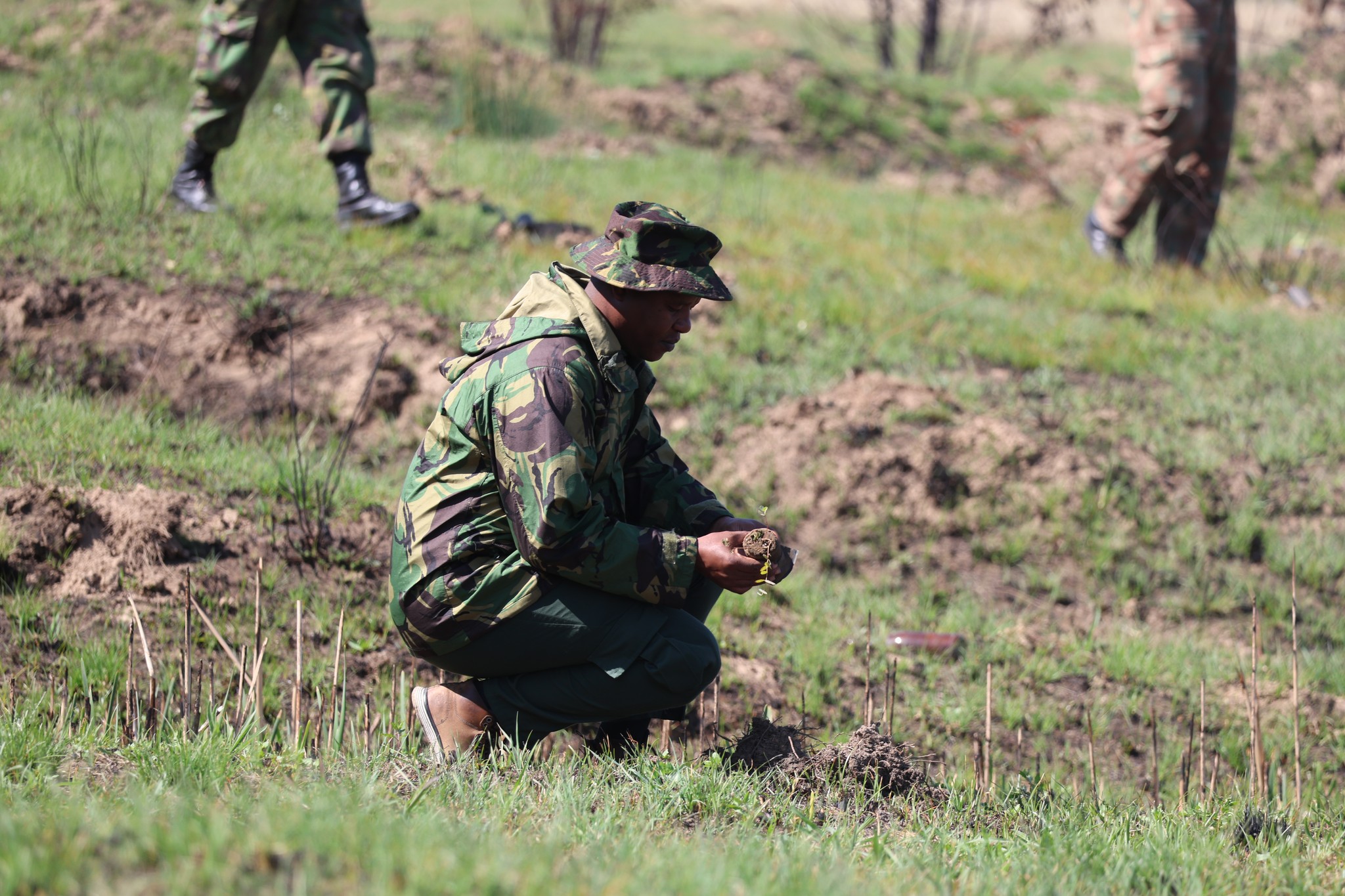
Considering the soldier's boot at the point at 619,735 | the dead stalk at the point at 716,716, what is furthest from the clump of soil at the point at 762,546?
the soldier's boot at the point at 619,735

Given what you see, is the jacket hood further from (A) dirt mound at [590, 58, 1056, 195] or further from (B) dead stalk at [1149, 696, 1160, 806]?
(A) dirt mound at [590, 58, 1056, 195]

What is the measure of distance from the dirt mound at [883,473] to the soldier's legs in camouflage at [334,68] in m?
2.60

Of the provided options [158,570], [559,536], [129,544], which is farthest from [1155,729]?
[129,544]

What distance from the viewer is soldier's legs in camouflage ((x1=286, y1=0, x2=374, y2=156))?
591 centimetres

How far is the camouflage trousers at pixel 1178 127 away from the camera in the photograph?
278 inches

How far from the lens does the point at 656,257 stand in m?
2.83

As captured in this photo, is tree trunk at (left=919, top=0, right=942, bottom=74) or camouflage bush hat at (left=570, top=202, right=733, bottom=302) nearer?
camouflage bush hat at (left=570, top=202, right=733, bottom=302)

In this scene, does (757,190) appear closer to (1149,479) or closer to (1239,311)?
(1239,311)

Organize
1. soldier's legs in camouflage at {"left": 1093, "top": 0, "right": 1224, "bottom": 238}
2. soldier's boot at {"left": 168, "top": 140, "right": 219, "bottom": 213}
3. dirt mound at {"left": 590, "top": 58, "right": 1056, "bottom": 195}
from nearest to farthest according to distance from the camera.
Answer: soldier's boot at {"left": 168, "top": 140, "right": 219, "bottom": 213}, soldier's legs in camouflage at {"left": 1093, "top": 0, "right": 1224, "bottom": 238}, dirt mound at {"left": 590, "top": 58, "right": 1056, "bottom": 195}

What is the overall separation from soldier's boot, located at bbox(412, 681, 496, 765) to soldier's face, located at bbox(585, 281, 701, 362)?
3.16 feet

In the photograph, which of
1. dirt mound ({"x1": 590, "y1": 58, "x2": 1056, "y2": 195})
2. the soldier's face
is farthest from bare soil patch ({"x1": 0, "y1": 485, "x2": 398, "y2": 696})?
dirt mound ({"x1": 590, "y1": 58, "x2": 1056, "y2": 195})

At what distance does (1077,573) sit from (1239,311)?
2.75 metres

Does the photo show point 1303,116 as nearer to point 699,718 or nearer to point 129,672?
point 699,718

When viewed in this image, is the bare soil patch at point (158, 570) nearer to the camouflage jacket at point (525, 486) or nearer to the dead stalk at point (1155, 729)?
the camouflage jacket at point (525, 486)
